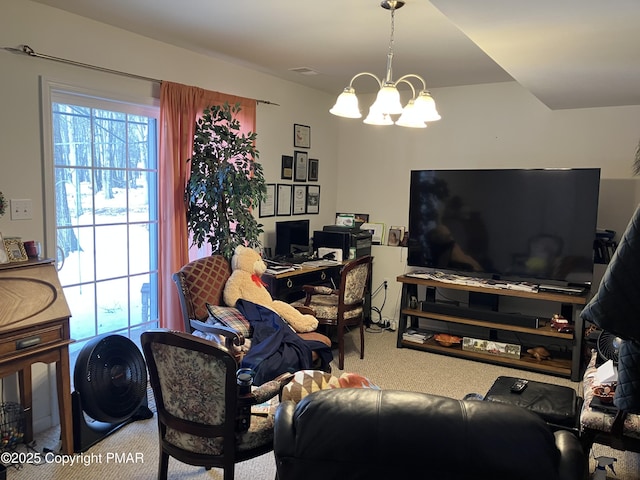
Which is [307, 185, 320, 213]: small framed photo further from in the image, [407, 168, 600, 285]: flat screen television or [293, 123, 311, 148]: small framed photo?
[407, 168, 600, 285]: flat screen television

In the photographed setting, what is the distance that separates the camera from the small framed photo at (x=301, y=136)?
4.95 m

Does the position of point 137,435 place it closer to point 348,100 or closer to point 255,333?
point 255,333

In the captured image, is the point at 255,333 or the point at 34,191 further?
the point at 255,333

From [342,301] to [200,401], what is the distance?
6.92 ft

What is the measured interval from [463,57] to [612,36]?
5.33 ft

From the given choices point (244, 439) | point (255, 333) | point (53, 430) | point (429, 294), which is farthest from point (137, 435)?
point (429, 294)

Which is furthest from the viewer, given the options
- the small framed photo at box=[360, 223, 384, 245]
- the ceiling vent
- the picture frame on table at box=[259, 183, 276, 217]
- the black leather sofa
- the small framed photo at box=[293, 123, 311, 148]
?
the small framed photo at box=[360, 223, 384, 245]

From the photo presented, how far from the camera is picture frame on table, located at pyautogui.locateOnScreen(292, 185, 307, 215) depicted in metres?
5.04

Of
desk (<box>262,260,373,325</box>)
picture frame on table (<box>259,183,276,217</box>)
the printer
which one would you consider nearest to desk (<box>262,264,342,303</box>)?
desk (<box>262,260,373,325</box>)

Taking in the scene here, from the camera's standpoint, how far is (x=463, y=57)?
370 centimetres

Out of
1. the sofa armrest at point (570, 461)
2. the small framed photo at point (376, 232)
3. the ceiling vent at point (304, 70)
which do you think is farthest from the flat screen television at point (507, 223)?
the sofa armrest at point (570, 461)

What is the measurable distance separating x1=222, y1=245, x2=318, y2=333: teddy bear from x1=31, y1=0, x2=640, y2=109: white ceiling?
154cm

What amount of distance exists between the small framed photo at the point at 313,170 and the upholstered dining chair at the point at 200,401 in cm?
337

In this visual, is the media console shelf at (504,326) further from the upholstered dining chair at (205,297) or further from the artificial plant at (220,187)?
the artificial plant at (220,187)
